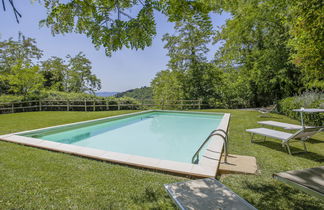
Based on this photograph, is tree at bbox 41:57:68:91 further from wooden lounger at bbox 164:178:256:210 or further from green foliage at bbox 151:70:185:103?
wooden lounger at bbox 164:178:256:210

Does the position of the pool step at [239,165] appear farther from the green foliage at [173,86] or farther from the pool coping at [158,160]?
the green foliage at [173,86]

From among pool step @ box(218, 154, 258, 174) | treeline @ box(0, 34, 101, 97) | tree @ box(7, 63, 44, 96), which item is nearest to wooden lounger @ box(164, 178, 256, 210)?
pool step @ box(218, 154, 258, 174)

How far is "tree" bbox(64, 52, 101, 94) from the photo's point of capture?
2092cm

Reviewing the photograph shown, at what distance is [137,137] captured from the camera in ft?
23.5

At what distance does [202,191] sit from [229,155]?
2.07 meters

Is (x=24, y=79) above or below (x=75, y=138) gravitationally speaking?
above

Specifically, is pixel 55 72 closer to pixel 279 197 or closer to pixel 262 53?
pixel 262 53

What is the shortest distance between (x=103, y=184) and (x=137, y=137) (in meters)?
4.53

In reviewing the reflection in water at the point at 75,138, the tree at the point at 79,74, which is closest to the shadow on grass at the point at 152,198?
the reflection in water at the point at 75,138

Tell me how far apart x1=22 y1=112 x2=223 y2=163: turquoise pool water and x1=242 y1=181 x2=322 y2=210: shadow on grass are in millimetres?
2269

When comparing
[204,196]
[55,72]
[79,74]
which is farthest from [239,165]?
[55,72]

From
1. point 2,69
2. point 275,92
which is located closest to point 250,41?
point 275,92

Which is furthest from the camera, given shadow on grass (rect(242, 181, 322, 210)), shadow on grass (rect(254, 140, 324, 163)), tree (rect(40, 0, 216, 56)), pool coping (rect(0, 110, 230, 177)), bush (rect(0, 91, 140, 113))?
bush (rect(0, 91, 140, 113))

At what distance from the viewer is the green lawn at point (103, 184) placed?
2.17 meters
